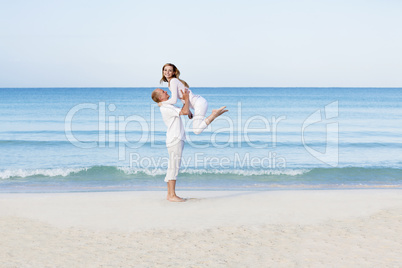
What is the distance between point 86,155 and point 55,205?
25.5 ft

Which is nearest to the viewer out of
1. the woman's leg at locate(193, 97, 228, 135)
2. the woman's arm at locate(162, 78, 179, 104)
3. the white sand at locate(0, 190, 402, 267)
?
the white sand at locate(0, 190, 402, 267)

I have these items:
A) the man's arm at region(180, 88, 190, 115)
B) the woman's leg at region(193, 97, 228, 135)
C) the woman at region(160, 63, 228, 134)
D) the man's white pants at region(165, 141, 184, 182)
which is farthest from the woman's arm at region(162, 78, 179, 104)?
the man's white pants at region(165, 141, 184, 182)

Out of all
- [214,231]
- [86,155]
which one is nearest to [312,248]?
[214,231]

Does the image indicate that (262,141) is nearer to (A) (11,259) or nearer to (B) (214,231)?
(B) (214,231)

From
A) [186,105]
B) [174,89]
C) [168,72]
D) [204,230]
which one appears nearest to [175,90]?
[174,89]

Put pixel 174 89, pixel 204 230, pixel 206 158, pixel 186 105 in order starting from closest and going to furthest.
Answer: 1. pixel 204 230
2. pixel 174 89
3. pixel 186 105
4. pixel 206 158

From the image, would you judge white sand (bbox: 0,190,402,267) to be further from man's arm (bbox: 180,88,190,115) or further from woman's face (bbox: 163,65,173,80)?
woman's face (bbox: 163,65,173,80)

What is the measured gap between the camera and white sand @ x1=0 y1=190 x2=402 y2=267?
4648mm

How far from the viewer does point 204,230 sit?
5672mm

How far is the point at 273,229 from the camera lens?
18.7 feet

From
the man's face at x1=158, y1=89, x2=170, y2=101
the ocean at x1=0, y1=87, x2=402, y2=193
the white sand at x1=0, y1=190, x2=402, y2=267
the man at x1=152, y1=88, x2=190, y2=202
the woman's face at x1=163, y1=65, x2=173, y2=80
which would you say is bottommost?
the white sand at x1=0, y1=190, x2=402, y2=267

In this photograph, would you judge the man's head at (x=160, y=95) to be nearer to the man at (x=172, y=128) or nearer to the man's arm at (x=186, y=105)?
the man at (x=172, y=128)

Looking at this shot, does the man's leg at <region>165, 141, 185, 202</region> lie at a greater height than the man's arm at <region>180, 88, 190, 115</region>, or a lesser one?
lesser

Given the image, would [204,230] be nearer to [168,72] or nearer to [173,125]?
[173,125]
